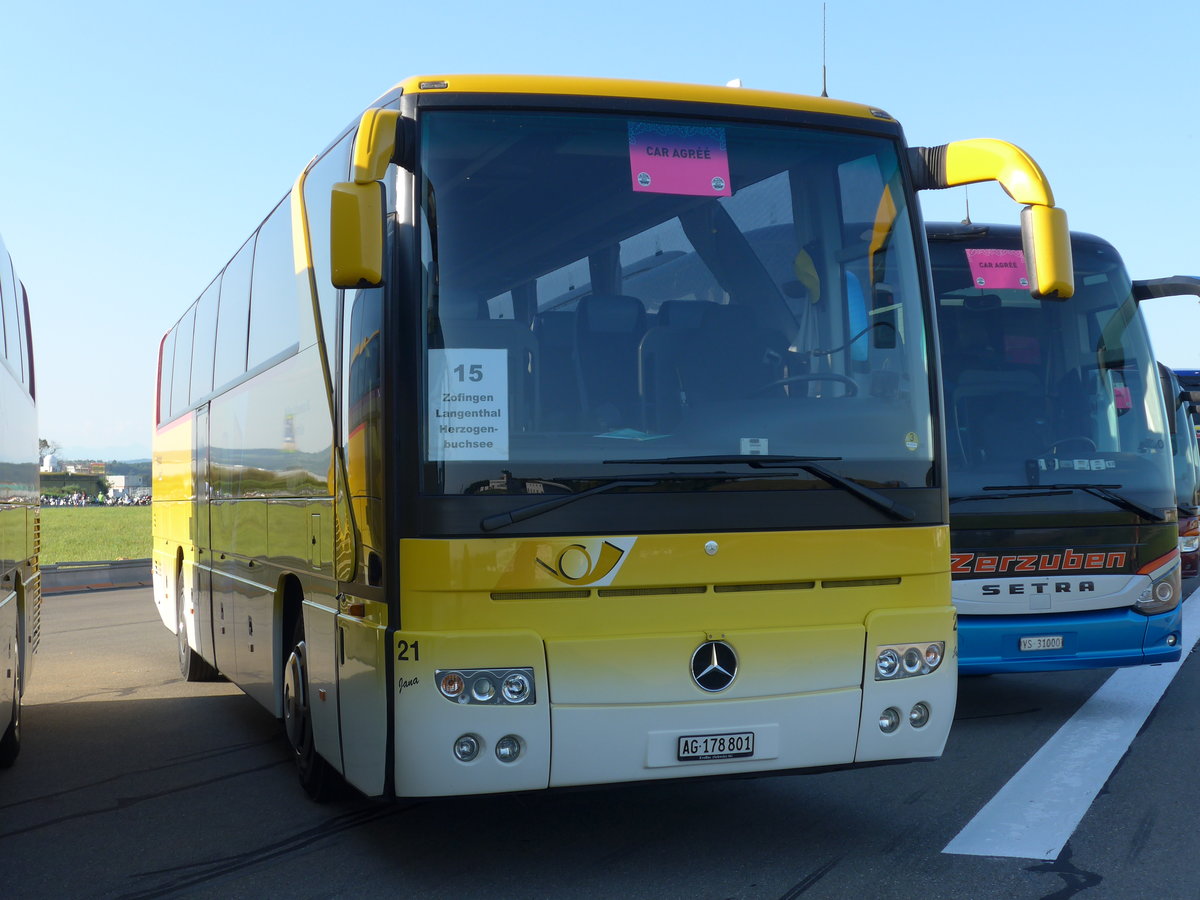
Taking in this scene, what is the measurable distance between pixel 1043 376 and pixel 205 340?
6138 mm

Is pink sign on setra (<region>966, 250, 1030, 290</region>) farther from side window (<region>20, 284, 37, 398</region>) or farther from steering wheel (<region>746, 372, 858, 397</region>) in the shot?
side window (<region>20, 284, 37, 398</region>)

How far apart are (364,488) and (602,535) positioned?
3.28 ft

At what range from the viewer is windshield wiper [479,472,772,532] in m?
5.07

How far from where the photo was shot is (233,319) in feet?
30.3

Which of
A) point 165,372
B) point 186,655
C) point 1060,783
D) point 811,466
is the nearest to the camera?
point 811,466

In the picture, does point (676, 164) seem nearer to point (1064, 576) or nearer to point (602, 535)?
point (602, 535)

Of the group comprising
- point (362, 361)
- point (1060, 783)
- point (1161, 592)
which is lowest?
point (1060, 783)

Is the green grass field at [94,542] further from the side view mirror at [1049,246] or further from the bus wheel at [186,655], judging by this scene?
the side view mirror at [1049,246]

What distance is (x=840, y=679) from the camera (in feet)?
17.9

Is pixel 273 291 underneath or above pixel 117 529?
above

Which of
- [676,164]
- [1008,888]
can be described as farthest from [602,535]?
[1008,888]

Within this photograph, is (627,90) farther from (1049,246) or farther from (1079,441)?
(1079,441)

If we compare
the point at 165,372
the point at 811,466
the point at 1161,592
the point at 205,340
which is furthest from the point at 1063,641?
the point at 165,372

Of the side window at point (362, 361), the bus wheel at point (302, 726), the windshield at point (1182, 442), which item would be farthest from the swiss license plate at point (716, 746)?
the windshield at point (1182, 442)
